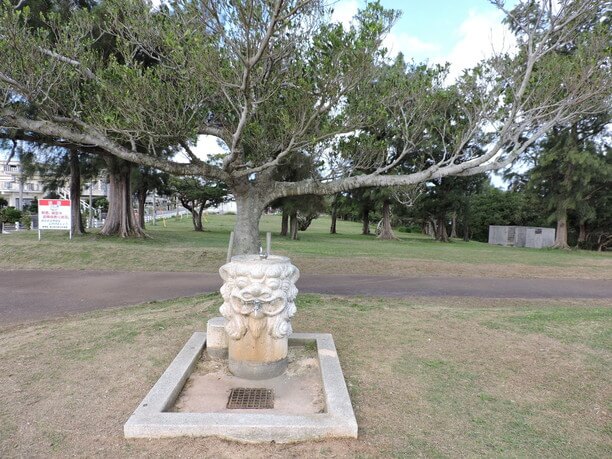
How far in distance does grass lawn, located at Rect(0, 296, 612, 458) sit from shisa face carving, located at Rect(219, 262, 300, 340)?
992 mm

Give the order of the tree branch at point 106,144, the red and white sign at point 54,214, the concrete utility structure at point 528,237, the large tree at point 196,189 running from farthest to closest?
1. the large tree at point 196,189
2. the concrete utility structure at point 528,237
3. the red and white sign at point 54,214
4. the tree branch at point 106,144

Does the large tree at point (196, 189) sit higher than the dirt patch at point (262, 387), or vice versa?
the large tree at point (196, 189)

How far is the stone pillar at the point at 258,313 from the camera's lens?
3969 mm

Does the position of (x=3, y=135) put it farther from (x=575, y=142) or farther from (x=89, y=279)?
(x=575, y=142)

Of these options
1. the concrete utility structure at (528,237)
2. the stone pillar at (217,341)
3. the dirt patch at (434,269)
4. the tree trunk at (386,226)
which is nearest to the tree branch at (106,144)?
the stone pillar at (217,341)

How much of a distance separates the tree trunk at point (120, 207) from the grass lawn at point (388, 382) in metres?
12.9

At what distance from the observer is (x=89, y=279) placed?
34.2ft

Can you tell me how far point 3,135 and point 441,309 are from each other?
15.9 meters

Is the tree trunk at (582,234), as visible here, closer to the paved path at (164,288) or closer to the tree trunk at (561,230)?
the tree trunk at (561,230)

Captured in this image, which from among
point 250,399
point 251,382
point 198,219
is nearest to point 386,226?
point 198,219

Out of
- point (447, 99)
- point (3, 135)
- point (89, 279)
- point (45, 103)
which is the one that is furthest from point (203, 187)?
point (447, 99)

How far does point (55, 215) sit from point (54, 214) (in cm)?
5

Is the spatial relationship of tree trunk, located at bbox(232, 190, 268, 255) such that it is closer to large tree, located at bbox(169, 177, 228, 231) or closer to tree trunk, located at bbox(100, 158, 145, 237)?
tree trunk, located at bbox(100, 158, 145, 237)

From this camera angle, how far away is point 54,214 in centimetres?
1491
